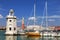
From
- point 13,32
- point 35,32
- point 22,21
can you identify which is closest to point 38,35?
point 35,32

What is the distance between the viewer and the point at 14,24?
63062 mm

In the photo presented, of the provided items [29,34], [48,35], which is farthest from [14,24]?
[48,35]

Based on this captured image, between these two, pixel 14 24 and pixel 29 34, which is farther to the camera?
pixel 14 24

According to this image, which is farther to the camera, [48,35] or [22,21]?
[22,21]

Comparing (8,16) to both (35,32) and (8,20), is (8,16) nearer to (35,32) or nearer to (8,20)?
(8,20)

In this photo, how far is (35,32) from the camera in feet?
191

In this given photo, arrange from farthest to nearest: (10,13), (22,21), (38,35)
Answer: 1. (22,21)
2. (10,13)
3. (38,35)

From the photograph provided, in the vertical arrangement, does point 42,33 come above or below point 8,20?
below

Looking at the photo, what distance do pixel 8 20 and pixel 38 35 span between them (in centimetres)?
1146

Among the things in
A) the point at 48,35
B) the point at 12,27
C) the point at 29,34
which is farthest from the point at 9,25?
the point at 48,35

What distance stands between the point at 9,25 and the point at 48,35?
12905 mm

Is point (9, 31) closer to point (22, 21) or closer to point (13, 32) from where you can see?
point (13, 32)

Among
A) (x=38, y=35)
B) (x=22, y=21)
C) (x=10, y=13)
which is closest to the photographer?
(x=38, y=35)

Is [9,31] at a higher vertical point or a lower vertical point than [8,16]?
lower
